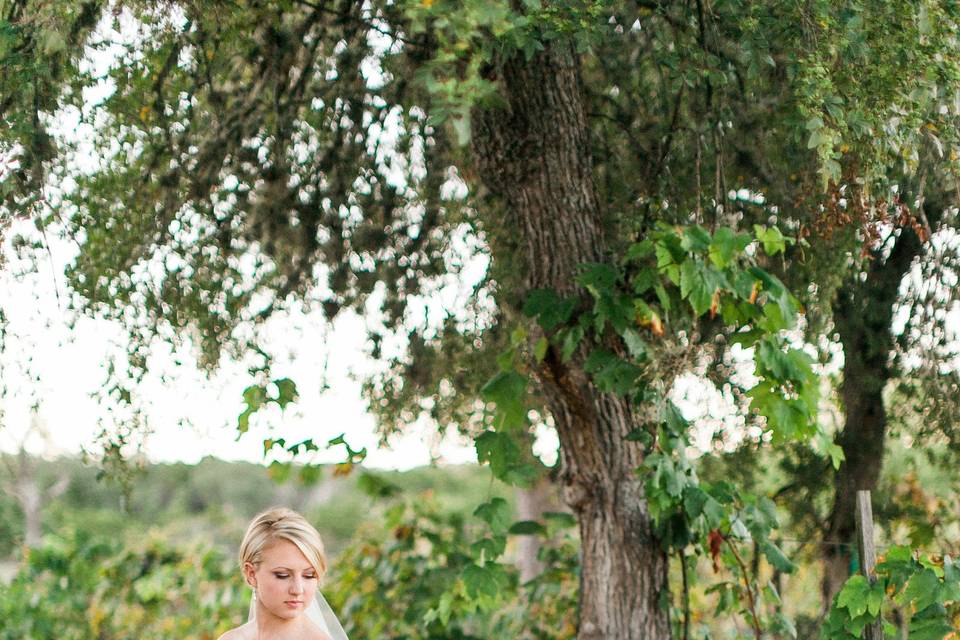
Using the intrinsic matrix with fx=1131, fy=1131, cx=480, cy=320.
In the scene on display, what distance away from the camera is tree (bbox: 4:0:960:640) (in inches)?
146

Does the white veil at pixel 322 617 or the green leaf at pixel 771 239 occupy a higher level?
the green leaf at pixel 771 239

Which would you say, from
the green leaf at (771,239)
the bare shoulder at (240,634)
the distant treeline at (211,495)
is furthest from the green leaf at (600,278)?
the distant treeline at (211,495)

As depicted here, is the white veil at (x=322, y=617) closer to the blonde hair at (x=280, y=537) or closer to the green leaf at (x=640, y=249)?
the blonde hair at (x=280, y=537)

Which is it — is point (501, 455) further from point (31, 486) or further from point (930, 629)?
point (31, 486)

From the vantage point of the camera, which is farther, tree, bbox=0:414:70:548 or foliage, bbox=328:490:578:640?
tree, bbox=0:414:70:548

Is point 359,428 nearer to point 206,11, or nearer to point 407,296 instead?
point 407,296

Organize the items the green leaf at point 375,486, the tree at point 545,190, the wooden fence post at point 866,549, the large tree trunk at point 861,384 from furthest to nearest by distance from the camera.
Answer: the green leaf at point 375,486 → the large tree trunk at point 861,384 → the wooden fence post at point 866,549 → the tree at point 545,190

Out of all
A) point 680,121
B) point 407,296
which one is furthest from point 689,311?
point 407,296

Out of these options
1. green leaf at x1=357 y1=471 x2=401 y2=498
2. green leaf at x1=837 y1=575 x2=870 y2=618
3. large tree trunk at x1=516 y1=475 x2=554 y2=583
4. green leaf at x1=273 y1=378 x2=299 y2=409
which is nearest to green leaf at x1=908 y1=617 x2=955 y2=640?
green leaf at x1=837 y1=575 x2=870 y2=618

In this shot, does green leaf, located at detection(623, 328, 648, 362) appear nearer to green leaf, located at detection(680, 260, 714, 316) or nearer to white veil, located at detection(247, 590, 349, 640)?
green leaf, located at detection(680, 260, 714, 316)

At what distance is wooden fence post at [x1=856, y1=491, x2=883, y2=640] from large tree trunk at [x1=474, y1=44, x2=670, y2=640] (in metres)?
0.77

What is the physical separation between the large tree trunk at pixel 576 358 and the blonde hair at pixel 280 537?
1455 mm

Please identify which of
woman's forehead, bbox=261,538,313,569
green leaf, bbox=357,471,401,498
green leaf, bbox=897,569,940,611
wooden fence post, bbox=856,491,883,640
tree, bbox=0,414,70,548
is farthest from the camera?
tree, bbox=0,414,70,548

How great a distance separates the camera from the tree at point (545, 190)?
12.2 feet
